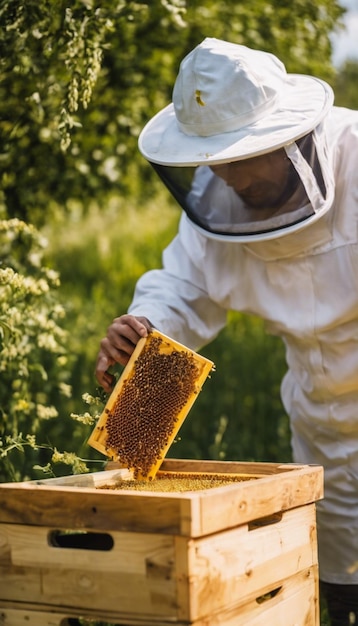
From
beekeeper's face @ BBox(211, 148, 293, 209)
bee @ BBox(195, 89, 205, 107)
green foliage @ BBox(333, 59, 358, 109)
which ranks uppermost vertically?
bee @ BBox(195, 89, 205, 107)

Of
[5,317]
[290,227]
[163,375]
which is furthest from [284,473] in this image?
[5,317]

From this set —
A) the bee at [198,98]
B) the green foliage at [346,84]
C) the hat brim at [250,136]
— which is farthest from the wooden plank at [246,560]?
the green foliage at [346,84]

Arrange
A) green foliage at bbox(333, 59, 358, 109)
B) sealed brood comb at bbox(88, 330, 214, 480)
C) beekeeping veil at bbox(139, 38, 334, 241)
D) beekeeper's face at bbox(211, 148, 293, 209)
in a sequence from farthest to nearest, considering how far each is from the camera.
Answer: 1. green foliage at bbox(333, 59, 358, 109)
2. beekeeper's face at bbox(211, 148, 293, 209)
3. beekeeping veil at bbox(139, 38, 334, 241)
4. sealed brood comb at bbox(88, 330, 214, 480)

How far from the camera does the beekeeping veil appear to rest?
2.63m

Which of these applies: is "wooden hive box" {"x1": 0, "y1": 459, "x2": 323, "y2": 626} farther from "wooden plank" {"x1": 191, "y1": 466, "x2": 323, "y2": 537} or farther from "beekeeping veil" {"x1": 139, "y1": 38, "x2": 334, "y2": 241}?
"beekeeping veil" {"x1": 139, "y1": 38, "x2": 334, "y2": 241}

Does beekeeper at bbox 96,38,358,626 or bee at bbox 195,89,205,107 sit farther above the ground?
bee at bbox 195,89,205,107

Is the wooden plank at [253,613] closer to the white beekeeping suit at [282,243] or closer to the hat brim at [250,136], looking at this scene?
the white beekeeping suit at [282,243]

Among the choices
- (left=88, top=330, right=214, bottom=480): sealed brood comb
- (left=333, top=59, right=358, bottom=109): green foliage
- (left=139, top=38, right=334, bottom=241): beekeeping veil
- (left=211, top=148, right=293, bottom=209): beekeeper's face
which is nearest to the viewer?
(left=88, top=330, right=214, bottom=480): sealed brood comb

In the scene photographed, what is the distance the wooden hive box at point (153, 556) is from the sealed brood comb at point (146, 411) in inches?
9.1

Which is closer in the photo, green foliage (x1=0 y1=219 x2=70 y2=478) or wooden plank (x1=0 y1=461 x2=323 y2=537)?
wooden plank (x1=0 y1=461 x2=323 y2=537)

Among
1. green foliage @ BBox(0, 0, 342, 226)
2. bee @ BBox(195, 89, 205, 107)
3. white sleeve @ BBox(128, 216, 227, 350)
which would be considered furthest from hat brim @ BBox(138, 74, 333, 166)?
white sleeve @ BBox(128, 216, 227, 350)

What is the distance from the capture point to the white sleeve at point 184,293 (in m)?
3.15

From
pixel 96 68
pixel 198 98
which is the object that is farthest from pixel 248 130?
pixel 96 68

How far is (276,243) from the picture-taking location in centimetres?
295
